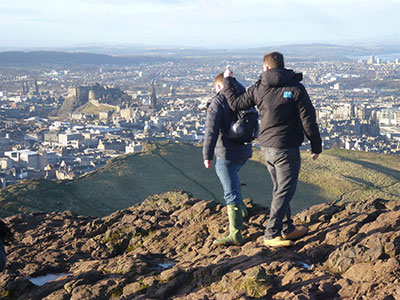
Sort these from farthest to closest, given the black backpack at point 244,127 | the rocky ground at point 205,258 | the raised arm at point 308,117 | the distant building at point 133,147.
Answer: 1. the distant building at point 133,147
2. the black backpack at point 244,127
3. the raised arm at point 308,117
4. the rocky ground at point 205,258

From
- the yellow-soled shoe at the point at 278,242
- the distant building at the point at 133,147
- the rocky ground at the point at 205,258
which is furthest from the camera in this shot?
the distant building at the point at 133,147

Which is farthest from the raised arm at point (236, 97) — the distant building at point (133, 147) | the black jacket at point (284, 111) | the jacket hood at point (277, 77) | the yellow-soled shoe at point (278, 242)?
the distant building at point (133, 147)

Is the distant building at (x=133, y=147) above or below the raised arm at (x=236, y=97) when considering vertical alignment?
below

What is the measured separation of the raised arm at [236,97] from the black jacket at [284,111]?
0.16 m

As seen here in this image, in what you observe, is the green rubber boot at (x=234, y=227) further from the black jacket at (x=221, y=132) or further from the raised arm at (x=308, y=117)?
the raised arm at (x=308, y=117)

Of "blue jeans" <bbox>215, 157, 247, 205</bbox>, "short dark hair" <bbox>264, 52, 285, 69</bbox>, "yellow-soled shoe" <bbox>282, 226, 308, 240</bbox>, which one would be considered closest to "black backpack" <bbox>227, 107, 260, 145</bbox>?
"blue jeans" <bbox>215, 157, 247, 205</bbox>

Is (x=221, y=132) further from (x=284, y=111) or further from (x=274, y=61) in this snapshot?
(x=274, y=61)

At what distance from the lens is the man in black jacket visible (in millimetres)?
7949

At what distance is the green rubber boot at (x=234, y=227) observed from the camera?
886cm

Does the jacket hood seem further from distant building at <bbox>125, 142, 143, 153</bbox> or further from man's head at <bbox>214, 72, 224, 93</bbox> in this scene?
distant building at <bbox>125, 142, 143, 153</bbox>

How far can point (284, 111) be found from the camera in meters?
7.99

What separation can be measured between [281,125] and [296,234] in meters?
1.50

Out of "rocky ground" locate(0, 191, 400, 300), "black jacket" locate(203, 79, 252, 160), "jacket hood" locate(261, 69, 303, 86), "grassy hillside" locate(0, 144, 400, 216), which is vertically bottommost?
"grassy hillside" locate(0, 144, 400, 216)

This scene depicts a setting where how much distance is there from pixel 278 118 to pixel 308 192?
21.6 meters
